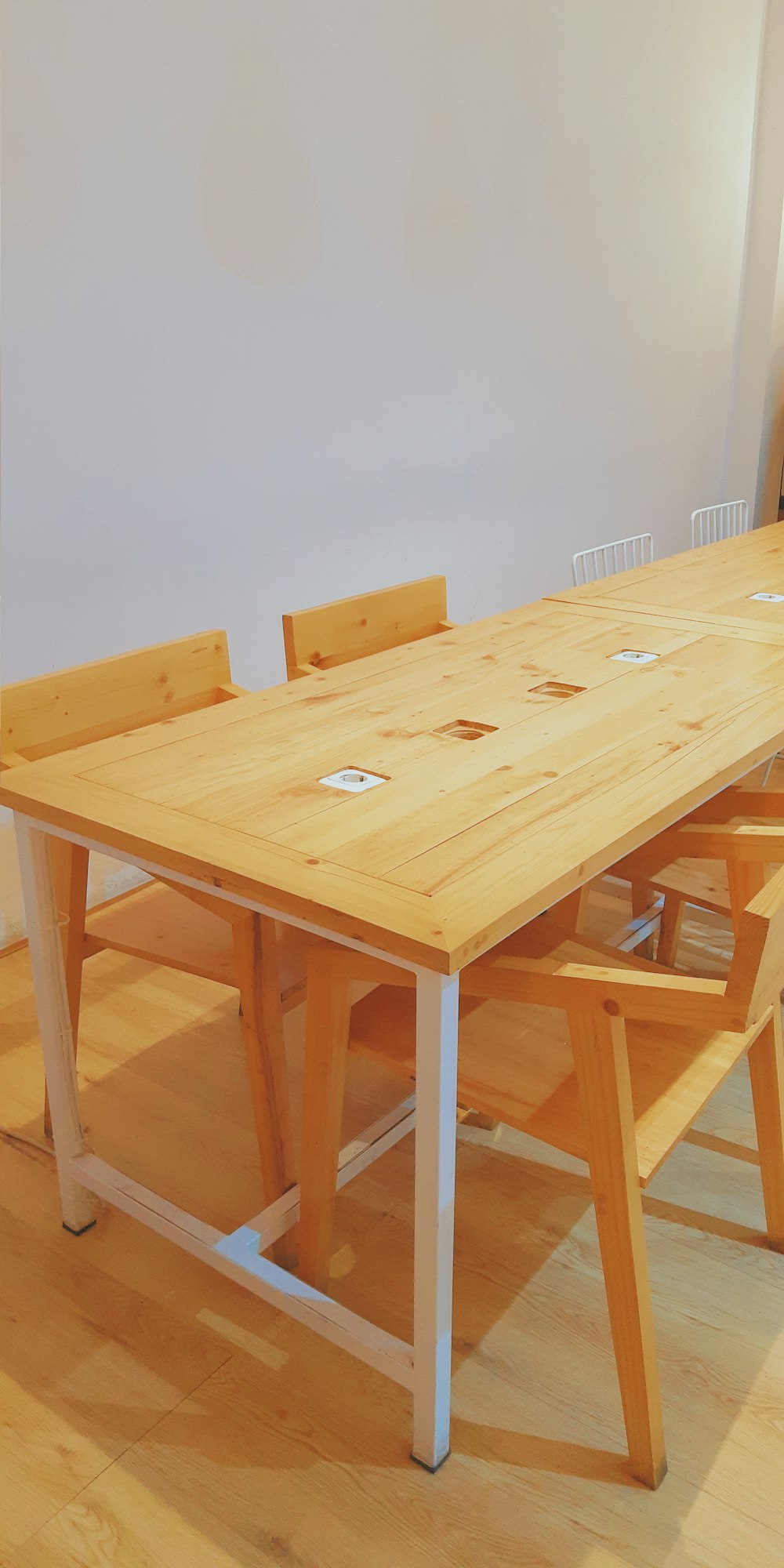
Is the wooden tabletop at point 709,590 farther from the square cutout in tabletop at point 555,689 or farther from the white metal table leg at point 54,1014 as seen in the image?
the white metal table leg at point 54,1014

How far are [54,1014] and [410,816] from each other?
658 mm

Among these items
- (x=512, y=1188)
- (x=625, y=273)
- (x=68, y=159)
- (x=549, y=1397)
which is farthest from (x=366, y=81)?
(x=549, y=1397)

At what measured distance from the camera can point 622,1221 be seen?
4.34ft

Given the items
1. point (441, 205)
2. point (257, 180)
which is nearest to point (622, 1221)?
point (257, 180)

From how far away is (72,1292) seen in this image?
5.58 ft

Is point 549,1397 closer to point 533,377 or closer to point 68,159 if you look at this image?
point 68,159

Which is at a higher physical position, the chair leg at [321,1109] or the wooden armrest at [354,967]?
the wooden armrest at [354,967]

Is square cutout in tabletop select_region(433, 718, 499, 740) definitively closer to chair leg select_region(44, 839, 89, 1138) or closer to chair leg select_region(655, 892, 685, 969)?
chair leg select_region(44, 839, 89, 1138)

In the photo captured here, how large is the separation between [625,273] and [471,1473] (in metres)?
4.31

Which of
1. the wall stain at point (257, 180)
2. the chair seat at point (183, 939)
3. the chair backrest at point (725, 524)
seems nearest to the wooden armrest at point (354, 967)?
the chair seat at point (183, 939)

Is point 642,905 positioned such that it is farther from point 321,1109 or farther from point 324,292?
point 324,292

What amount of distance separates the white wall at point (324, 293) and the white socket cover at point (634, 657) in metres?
1.26

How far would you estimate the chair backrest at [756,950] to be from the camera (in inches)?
45.5

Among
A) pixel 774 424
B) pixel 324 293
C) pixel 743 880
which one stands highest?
pixel 324 293
